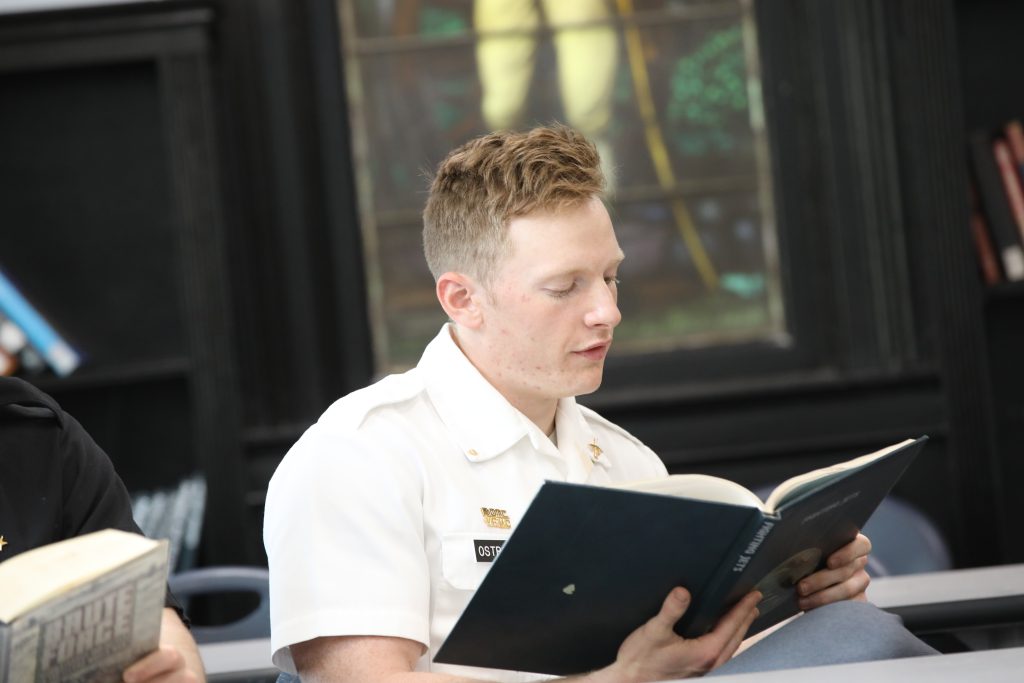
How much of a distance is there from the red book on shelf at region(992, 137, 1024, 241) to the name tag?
2.25 m

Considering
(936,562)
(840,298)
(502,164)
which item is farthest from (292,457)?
(840,298)

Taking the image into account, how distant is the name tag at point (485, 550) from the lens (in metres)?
1.65

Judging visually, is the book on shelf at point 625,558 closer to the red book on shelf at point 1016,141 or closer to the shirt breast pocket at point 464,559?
the shirt breast pocket at point 464,559

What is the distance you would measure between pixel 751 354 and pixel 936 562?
92cm

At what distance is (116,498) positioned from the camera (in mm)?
1694

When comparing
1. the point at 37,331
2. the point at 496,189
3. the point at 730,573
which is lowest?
the point at 730,573

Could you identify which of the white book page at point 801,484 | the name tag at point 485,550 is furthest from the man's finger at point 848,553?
the name tag at point 485,550

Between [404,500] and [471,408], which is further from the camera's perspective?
[471,408]

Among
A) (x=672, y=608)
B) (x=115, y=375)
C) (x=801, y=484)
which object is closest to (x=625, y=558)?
(x=672, y=608)

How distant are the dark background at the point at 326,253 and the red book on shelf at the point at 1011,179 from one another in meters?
0.12

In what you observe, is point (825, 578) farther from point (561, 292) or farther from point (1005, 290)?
point (1005, 290)

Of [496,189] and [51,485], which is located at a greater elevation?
[496,189]

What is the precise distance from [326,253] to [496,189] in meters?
1.92

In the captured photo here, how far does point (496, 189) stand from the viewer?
68.4 inches
